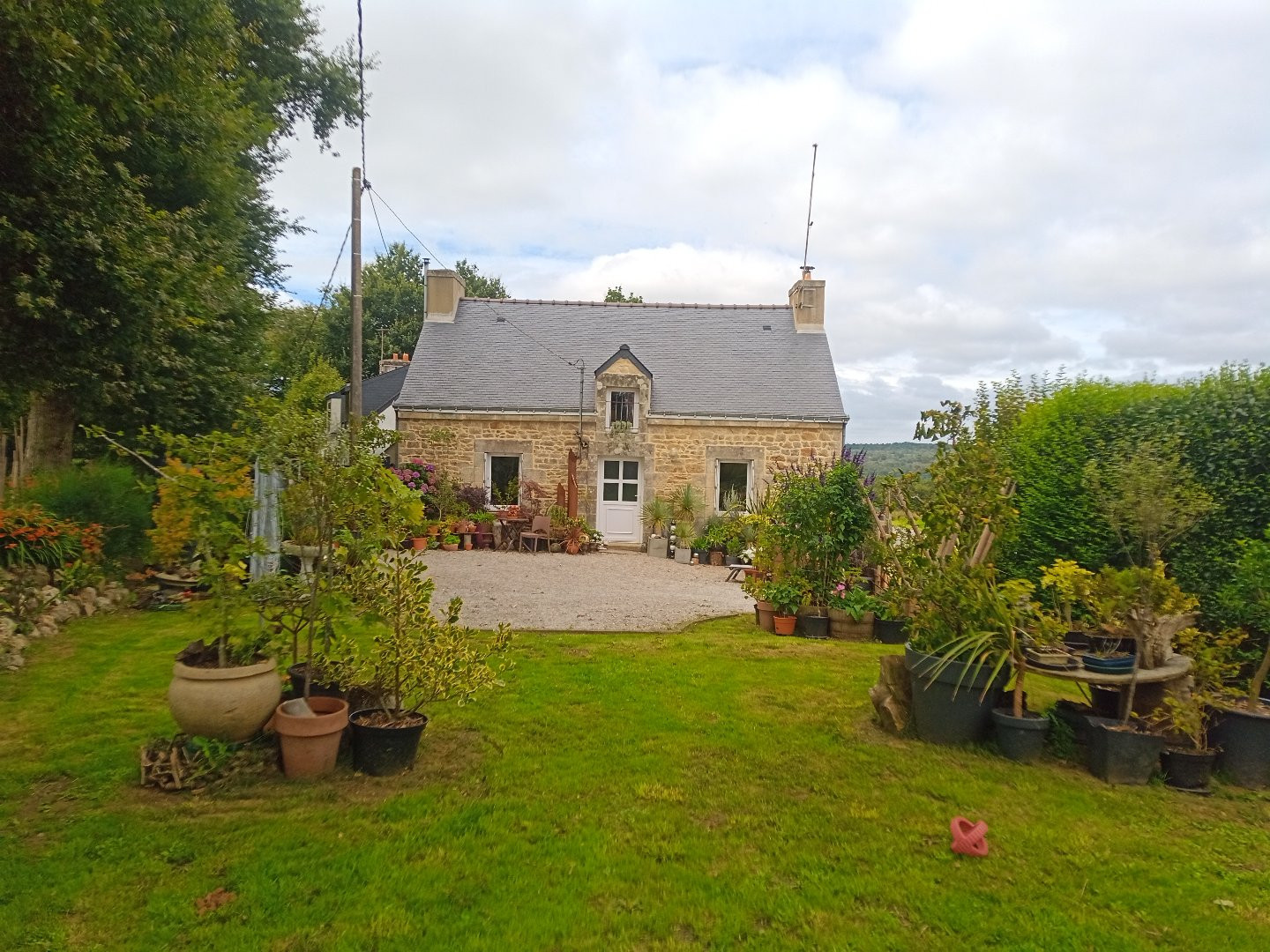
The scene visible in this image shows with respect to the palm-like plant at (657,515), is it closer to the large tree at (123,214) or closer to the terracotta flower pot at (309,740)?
the large tree at (123,214)

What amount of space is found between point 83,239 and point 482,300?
1289 centimetres

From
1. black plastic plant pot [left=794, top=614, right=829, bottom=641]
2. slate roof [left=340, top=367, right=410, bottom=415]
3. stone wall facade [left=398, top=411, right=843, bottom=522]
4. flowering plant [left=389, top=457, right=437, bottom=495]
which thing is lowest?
black plastic plant pot [left=794, top=614, right=829, bottom=641]

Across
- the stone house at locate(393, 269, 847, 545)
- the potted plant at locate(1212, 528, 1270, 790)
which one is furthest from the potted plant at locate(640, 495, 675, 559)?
the potted plant at locate(1212, 528, 1270, 790)

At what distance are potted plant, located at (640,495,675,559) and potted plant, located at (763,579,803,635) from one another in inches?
258

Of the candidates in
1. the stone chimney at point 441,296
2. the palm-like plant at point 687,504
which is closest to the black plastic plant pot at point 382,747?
the palm-like plant at point 687,504

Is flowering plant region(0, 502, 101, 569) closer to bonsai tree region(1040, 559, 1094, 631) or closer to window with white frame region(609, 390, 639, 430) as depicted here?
bonsai tree region(1040, 559, 1094, 631)

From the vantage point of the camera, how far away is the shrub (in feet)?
27.6

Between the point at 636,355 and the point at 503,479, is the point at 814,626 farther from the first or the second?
the point at 636,355

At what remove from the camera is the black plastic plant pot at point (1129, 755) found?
3953 millimetres

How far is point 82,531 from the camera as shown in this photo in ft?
26.6

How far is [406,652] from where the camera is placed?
3.97 m

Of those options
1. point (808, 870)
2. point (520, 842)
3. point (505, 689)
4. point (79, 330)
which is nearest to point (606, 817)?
point (520, 842)

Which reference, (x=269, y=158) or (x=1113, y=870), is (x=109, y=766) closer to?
(x=1113, y=870)

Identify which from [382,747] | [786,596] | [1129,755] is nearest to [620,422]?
Answer: [786,596]
